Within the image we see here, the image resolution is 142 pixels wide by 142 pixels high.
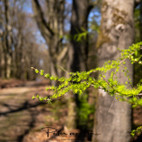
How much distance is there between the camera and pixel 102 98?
2307 mm

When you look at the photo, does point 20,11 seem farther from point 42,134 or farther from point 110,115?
point 110,115

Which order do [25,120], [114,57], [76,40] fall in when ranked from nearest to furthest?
[114,57]
[76,40]
[25,120]

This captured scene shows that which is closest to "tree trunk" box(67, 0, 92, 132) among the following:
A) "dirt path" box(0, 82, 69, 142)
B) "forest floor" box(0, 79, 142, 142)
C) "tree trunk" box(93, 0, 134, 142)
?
"forest floor" box(0, 79, 142, 142)

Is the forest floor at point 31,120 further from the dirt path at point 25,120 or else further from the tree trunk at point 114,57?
the tree trunk at point 114,57

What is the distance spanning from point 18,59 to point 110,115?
85.8 ft

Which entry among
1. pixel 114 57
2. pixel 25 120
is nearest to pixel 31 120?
pixel 25 120

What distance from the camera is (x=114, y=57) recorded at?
225cm

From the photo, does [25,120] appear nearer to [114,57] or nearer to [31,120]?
[31,120]

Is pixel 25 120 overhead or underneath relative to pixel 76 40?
underneath

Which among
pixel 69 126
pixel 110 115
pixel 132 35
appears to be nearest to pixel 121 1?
pixel 132 35

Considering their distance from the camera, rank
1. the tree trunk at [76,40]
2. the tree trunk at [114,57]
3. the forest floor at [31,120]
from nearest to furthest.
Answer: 1. the tree trunk at [114,57]
2. the forest floor at [31,120]
3. the tree trunk at [76,40]

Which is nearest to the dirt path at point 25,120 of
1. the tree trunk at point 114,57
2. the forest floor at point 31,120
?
the forest floor at point 31,120

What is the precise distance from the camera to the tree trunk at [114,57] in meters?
2.13

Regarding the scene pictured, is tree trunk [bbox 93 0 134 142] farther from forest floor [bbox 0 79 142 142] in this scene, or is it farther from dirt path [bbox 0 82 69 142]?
dirt path [bbox 0 82 69 142]
